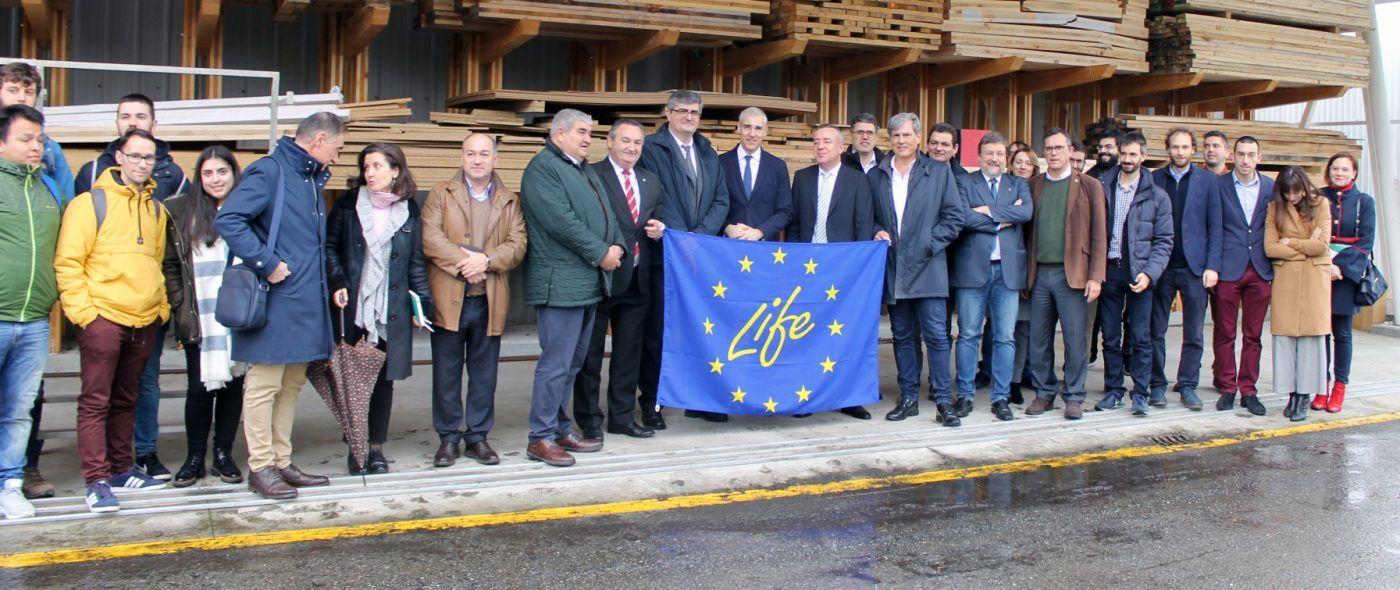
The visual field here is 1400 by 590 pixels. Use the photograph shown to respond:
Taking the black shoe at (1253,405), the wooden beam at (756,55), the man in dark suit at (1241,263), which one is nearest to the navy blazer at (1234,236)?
the man in dark suit at (1241,263)

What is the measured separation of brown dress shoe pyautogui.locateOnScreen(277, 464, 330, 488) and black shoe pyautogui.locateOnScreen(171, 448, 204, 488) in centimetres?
41

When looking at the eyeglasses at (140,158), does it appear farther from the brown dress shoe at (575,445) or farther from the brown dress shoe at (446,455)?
the brown dress shoe at (575,445)

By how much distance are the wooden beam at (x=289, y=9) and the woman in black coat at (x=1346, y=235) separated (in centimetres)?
745

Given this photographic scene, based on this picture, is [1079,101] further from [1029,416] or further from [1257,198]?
[1029,416]

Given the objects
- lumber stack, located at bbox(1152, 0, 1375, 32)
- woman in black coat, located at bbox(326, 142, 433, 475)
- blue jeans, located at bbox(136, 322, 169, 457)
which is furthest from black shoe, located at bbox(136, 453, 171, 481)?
lumber stack, located at bbox(1152, 0, 1375, 32)

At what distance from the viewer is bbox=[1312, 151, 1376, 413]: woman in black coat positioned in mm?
8195

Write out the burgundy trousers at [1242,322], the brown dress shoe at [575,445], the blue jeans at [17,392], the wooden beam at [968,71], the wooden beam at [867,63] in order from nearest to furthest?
1. the blue jeans at [17,392]
2. the brown dress shoe at [575,445]
3. the burgundy trousers at [1242,322]
4. the wooden beam at [867,63]
5. the wooden beam at [968,71]

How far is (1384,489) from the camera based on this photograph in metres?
6.24

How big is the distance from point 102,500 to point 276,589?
137 cm

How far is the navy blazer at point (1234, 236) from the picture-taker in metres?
8.12

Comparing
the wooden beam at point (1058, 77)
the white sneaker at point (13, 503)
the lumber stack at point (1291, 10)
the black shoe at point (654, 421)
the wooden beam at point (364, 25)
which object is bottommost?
the white sneaker at point (13, 503)

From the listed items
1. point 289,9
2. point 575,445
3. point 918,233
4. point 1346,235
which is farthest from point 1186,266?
point 289,9

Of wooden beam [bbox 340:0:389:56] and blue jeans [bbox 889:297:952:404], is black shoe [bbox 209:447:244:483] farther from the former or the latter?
wooden beam [bbox 340:0:389:56]

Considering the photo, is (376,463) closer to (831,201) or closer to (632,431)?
(632,431)
